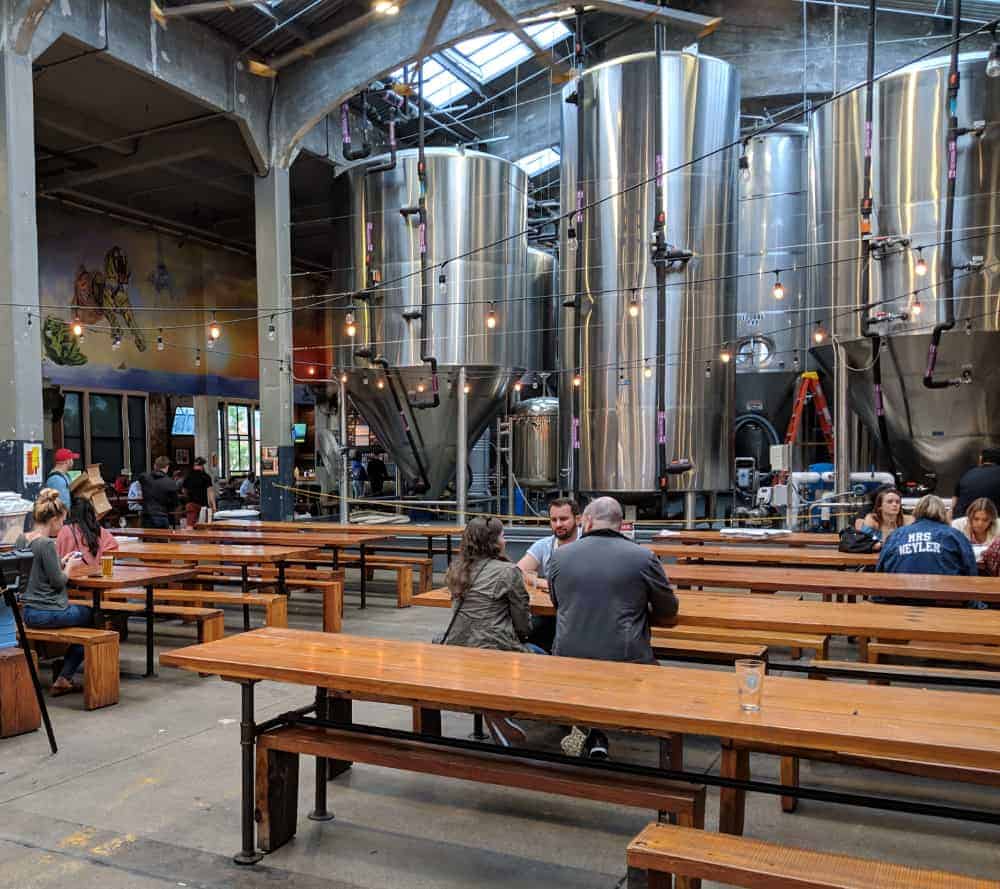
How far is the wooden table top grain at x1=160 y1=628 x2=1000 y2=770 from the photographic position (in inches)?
99.0

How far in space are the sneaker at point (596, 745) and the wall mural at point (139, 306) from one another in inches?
652

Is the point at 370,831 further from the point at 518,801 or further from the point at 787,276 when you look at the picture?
the point at 787,276

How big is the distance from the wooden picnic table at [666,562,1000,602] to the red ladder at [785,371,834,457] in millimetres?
9486

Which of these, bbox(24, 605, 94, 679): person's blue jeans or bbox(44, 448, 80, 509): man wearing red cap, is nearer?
bbox(24, 605, 94, 679): person's blue jeans

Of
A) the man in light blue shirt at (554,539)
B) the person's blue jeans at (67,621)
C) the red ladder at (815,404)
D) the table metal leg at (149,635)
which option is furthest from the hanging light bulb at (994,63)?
the person's blue jeans at (67,621)

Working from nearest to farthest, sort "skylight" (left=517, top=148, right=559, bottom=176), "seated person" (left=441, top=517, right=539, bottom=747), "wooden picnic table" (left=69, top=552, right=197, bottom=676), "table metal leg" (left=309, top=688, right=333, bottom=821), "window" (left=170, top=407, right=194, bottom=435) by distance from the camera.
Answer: "table metal leg" (left=309, top=688, right=333, bottom=821) → "seated person" (left=441, top=517, right=539, bottom=747) → "wooden picnic table" (left=69, top=552, right=197, bottom=676) → "skylight" (left=517, top=148, right=559, bottom=176) → "window" (left=170, top=407, right=194, bottom=435)

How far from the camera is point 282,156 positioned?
50.7ft

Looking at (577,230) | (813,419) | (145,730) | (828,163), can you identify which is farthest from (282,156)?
(145,730)

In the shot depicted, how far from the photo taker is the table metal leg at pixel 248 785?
3.48 m

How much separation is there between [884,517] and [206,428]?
20.4 m

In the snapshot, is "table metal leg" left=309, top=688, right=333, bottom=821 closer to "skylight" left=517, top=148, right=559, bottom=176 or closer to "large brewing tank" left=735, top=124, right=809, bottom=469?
"large brewing tank" left=735, top=124, right=809, bottom=469

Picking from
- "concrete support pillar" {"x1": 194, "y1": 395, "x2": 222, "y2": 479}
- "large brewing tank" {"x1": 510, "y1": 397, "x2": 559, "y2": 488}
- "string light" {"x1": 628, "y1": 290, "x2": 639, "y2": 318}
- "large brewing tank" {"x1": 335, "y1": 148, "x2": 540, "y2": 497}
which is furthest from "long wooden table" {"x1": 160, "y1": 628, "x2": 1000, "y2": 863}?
"concrete support pillar" {"x1": 194, "y1": 395, "x2": 222, "y2": 479}

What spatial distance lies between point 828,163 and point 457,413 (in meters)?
7.19

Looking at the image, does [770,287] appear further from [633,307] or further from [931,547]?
[931,547]
